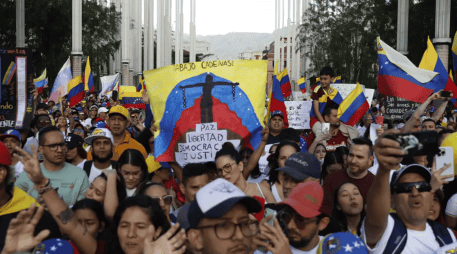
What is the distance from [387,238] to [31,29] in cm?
3983

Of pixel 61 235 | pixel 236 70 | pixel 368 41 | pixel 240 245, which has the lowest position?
pixel 61 235

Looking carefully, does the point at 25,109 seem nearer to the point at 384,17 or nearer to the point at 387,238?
the point at 387,238

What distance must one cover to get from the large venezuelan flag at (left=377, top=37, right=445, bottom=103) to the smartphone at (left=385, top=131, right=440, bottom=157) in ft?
17.2

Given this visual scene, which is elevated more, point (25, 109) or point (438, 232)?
point (25, 109)

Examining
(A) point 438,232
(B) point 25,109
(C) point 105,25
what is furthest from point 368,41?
(A) point 438,232

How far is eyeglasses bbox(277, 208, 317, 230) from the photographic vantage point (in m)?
3.53

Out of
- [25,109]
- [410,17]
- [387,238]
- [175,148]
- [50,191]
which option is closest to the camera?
[387,238]

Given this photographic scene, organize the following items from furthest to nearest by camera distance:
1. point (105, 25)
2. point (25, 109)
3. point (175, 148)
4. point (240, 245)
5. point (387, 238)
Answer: point (105, 25) < point (25, 109) < point (175, 148) < point (387, 238) < point (240, 245)

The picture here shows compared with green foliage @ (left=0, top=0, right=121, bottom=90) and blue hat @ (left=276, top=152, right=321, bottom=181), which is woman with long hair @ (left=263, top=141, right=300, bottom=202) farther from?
green foliage @ (left=0, top=0, right=121, bottom=90)

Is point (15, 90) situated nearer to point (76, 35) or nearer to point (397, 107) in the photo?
point (397, 107)

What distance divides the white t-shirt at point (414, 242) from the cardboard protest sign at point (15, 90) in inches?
233

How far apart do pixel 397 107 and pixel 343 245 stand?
7337mm

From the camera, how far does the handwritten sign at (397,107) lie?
9844 mm

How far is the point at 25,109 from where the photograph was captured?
8172mm
